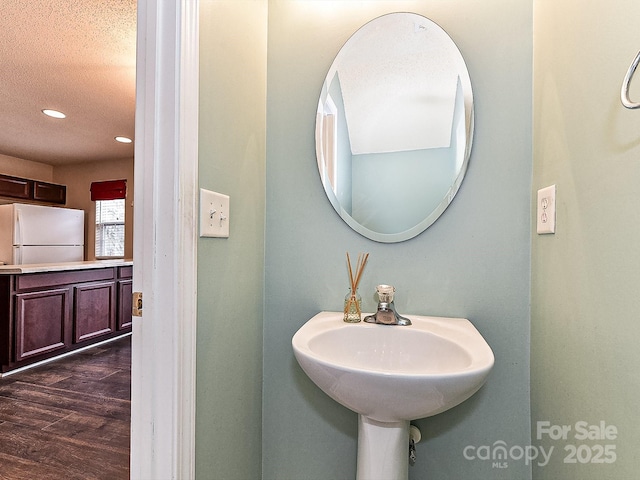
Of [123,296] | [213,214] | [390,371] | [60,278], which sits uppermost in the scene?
[213,214]

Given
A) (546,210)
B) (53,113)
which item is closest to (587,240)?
(546,210)

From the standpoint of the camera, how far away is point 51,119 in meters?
3.36

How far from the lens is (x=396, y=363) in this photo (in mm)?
1000

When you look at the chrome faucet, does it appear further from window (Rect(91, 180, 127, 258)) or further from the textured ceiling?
window (Rect(91, 180, 127, 258))

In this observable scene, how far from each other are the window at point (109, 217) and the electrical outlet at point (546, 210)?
5.40 m

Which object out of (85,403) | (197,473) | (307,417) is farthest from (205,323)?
(85,403)

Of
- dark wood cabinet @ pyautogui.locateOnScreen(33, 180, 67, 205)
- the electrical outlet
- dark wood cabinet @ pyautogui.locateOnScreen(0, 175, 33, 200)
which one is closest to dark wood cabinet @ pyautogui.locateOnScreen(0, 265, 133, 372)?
dark wood cabinet @ pyautogui.locateOnScreen(0, 175, 33, 200)

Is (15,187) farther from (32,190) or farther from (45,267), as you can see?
(45,267)

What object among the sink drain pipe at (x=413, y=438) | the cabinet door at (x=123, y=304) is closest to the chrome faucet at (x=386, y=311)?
the sink drain pipe at (x=413, y=438)

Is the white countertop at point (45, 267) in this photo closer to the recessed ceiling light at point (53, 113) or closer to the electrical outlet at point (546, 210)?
the recessed ceiling light at point (53, 113)

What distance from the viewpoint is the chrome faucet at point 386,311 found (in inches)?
41.1

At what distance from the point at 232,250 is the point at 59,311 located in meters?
3.14

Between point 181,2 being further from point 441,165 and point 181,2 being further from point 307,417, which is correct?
point 307,417

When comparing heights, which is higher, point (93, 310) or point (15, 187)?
point (15, 187)
